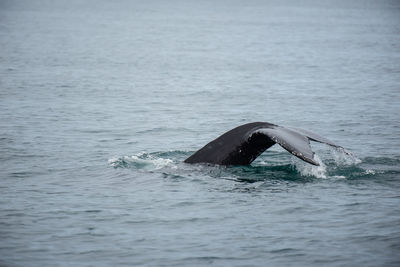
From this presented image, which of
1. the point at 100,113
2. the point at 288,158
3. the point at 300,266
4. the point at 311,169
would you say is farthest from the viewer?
the point at 100,113

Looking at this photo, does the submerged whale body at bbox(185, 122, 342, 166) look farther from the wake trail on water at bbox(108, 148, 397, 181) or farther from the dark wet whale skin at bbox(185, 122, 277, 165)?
the wake trail on water at bbox(108, 148, 397, 181)

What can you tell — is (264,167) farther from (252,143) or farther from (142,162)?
(142,162)

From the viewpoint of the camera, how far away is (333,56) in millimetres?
49219

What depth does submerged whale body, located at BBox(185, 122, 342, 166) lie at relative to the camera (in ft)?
33.4

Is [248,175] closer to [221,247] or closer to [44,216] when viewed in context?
[221,247]

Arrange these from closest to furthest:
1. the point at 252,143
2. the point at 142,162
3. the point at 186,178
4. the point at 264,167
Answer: the point at 252,143, the point at 186,178, the point at 264,167, the point at 142,162

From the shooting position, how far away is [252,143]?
444 inches

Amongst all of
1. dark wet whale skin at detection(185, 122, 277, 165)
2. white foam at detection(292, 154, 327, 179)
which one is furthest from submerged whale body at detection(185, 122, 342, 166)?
white foam at detection(292, 154, 327, 179)

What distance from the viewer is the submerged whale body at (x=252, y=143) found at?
10.2 metres

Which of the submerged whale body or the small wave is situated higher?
the submerged whale body

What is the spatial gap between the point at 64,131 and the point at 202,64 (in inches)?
1099

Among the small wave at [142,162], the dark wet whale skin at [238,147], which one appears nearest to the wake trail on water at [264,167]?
the small wave at [142,162]

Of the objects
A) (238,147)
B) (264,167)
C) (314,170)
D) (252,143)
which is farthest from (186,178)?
(314,170)

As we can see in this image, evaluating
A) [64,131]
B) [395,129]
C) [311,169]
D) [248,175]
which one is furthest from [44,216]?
[395,129]
